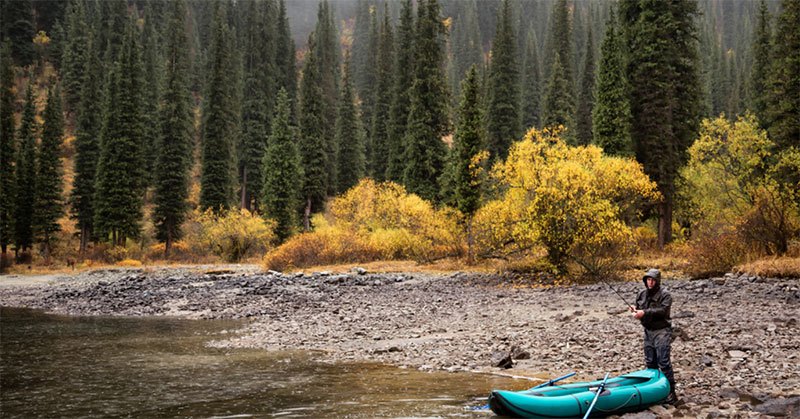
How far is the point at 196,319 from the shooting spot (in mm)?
23688

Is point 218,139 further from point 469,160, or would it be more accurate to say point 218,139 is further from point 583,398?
point 583,398

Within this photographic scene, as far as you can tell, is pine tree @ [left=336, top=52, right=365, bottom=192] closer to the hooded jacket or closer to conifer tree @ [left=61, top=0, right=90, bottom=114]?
conifer tree @ [left=61, top=0, right=90, bottom=114]

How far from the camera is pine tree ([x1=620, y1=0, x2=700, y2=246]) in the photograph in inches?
1320

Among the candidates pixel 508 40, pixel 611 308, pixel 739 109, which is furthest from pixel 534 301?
pixel 739 109

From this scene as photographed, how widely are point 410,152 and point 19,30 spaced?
217 feet

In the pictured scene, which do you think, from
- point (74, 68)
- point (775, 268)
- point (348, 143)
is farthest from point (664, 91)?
point (74, 68)

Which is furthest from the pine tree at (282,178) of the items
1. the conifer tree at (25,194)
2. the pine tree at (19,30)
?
the pine tree at (19,30)

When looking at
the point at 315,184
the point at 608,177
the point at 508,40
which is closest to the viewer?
the point at 608,177

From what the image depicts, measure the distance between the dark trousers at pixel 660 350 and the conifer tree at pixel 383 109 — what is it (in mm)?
49350

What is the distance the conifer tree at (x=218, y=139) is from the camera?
56625 mm

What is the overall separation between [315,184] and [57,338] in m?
36.1

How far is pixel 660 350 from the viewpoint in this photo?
10.8 meters

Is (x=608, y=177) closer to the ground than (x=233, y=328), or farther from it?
farther from it

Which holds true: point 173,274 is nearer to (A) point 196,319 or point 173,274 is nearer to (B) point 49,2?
(A) point 196,319
